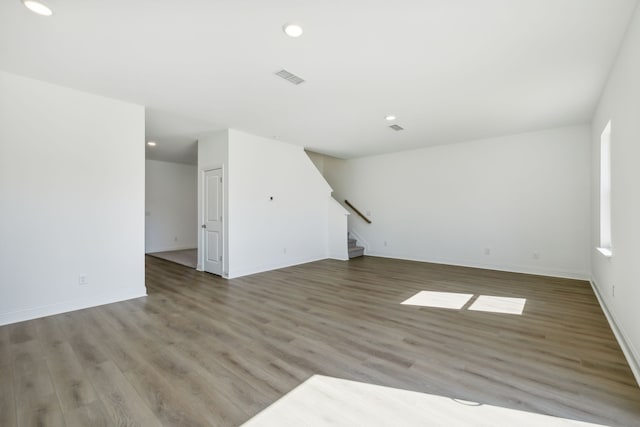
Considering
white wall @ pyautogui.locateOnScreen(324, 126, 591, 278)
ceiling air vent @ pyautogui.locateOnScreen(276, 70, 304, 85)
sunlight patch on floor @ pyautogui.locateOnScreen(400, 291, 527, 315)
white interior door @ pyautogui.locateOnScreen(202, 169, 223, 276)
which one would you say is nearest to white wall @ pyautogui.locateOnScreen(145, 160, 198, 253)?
white interior door @ pyautogui.locateOnScreen(202, 169, 223, 276)

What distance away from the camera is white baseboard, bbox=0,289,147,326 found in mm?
3085

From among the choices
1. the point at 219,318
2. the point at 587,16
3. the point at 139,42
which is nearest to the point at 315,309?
the point at 219,318

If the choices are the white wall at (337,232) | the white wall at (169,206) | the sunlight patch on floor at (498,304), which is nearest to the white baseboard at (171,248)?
the white wall at (169,206)

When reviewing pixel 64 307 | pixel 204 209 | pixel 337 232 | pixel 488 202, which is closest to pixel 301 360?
pixel 64 307

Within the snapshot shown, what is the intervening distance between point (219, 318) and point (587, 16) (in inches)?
172

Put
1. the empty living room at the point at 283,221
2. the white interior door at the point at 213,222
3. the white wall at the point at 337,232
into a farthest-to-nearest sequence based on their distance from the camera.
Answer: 1. the white wall at the point at 337,232
2. the white interior door at the point at 213,222
3. the empty living room at the point at 283,221

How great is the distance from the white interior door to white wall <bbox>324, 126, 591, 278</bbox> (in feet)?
13.2

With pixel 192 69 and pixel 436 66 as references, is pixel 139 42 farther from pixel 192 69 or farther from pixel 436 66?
pixel 436 66

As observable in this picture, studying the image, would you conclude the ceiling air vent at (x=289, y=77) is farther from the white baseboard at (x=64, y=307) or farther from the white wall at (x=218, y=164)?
the white baseboard at (x=64, y=307)

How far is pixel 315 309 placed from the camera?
11.6 feet

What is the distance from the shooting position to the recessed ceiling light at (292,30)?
227 cm

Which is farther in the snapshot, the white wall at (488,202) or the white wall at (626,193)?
the white wall at (488,202)

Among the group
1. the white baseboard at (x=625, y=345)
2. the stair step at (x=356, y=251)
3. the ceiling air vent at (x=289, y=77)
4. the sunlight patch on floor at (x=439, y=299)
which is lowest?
the sunlight patch on floor at (x=439, y=299)

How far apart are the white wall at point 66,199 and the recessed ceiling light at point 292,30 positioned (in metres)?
2.82
